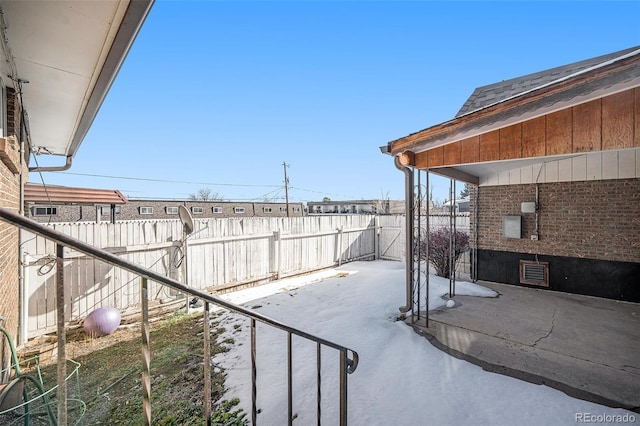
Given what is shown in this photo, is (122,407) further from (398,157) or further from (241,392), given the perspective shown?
(398,157)

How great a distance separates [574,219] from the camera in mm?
6219

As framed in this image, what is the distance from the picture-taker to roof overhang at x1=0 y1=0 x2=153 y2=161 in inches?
70.6

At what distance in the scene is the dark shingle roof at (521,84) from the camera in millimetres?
6367

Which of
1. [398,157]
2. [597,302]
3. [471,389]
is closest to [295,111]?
[398,157]

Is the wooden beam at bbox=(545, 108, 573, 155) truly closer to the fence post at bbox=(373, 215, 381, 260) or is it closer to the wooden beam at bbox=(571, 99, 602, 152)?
the wooden beam at bbox=(571, 99, 602, 152)

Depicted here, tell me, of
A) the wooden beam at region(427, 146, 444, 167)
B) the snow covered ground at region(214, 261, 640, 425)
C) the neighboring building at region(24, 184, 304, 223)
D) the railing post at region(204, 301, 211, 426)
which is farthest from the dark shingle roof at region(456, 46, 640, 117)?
the neighboring building at region(24, 184, 304, 223)

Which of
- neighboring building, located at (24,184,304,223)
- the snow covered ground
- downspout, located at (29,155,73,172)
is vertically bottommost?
the snow covered ground

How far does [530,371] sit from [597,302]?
3.90m

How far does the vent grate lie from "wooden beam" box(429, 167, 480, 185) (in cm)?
218


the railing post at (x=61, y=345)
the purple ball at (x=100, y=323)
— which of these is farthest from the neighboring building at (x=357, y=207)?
the railing post at (x=61, y=345)

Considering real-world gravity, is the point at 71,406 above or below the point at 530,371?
below

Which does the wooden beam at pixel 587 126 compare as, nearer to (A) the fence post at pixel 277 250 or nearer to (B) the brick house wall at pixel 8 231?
(B) the brick house wall at pixel 8 231

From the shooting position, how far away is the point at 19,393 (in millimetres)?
2273

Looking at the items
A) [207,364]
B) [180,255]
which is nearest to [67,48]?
[207,364]
